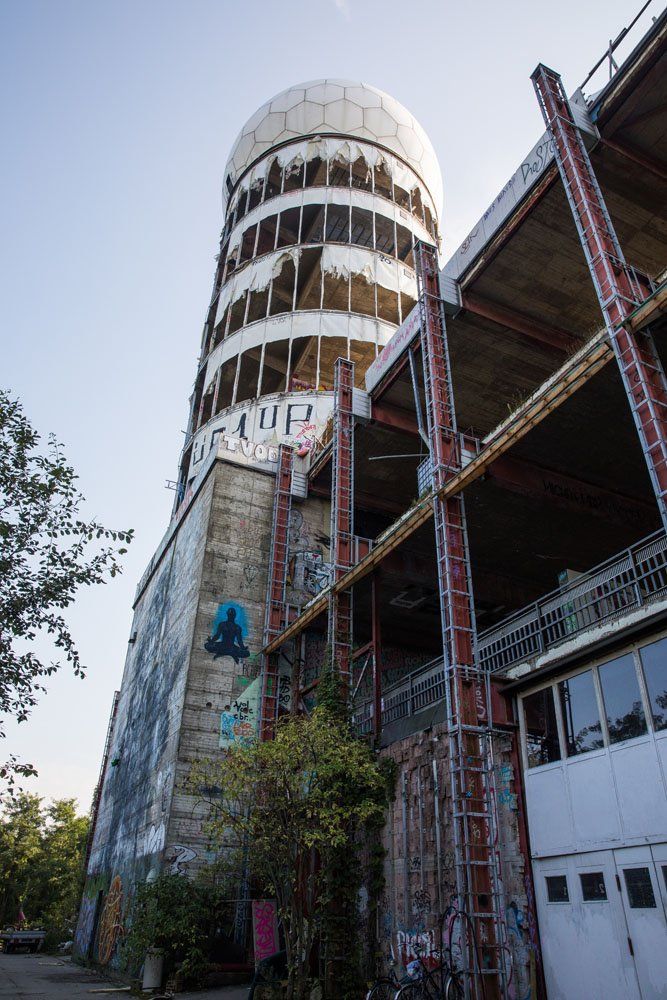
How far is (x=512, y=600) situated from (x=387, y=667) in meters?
5.93

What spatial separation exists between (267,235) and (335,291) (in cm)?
680

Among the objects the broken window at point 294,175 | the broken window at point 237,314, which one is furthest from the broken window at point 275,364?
the broken window at point 294,175

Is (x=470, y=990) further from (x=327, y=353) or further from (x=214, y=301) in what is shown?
(x=214, y=301)

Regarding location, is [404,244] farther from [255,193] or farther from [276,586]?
[276,586]

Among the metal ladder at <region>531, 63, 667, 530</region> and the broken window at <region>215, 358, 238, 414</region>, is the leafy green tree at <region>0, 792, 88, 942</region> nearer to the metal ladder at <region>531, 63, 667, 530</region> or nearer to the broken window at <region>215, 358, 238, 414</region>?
the broken window at <region>215, 358, 238, 414</region>

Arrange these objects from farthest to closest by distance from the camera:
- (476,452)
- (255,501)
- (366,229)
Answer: (366,229) < (255,501) < (476,452)

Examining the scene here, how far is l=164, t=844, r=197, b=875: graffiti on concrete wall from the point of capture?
65.0 ft

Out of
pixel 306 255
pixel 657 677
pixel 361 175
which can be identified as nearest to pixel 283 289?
pixel 306 255

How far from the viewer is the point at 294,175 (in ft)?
143

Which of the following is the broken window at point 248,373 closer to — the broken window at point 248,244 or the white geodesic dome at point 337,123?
the broken window at point 248,244

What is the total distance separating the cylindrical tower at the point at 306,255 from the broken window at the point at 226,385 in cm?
8

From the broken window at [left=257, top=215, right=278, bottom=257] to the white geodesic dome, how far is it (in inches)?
242

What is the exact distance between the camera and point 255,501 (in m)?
27.8

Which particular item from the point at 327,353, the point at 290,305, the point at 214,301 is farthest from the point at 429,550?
the point at 214,301
